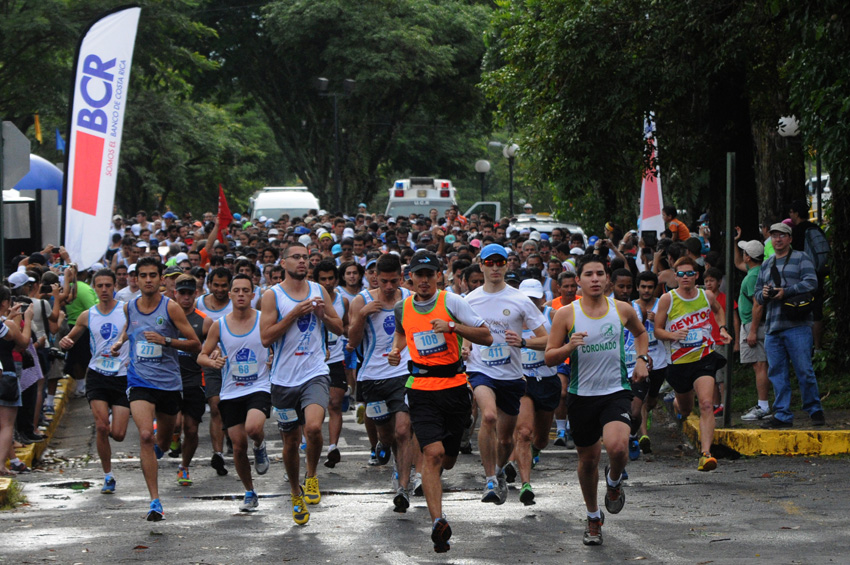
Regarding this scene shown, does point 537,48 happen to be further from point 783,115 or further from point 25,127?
point 25,127

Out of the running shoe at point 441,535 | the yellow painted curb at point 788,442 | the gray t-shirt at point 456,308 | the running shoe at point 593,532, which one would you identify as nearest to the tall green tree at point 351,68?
the yellow painted curb at point 788,442

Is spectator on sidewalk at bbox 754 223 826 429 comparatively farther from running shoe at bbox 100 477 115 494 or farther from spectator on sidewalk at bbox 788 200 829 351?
running shoe at bbox 100 477 115 494

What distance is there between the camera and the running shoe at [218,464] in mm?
11211

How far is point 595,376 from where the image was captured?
807 centimetres

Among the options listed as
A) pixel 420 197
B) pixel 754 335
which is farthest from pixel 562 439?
pixel 420 197

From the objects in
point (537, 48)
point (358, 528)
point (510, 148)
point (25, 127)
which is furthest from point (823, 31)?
point (25, 127)

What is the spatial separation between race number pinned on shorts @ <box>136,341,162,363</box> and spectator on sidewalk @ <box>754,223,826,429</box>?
5.73 m

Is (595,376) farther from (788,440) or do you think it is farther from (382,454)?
(788,440)

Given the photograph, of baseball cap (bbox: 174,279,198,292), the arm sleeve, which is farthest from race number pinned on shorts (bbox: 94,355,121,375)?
the arm sleeve

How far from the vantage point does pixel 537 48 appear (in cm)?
1670

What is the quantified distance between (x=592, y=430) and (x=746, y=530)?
1.17 metres

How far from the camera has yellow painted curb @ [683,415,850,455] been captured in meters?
11.1

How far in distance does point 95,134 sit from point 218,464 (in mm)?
6586

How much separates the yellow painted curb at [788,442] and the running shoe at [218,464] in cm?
460
